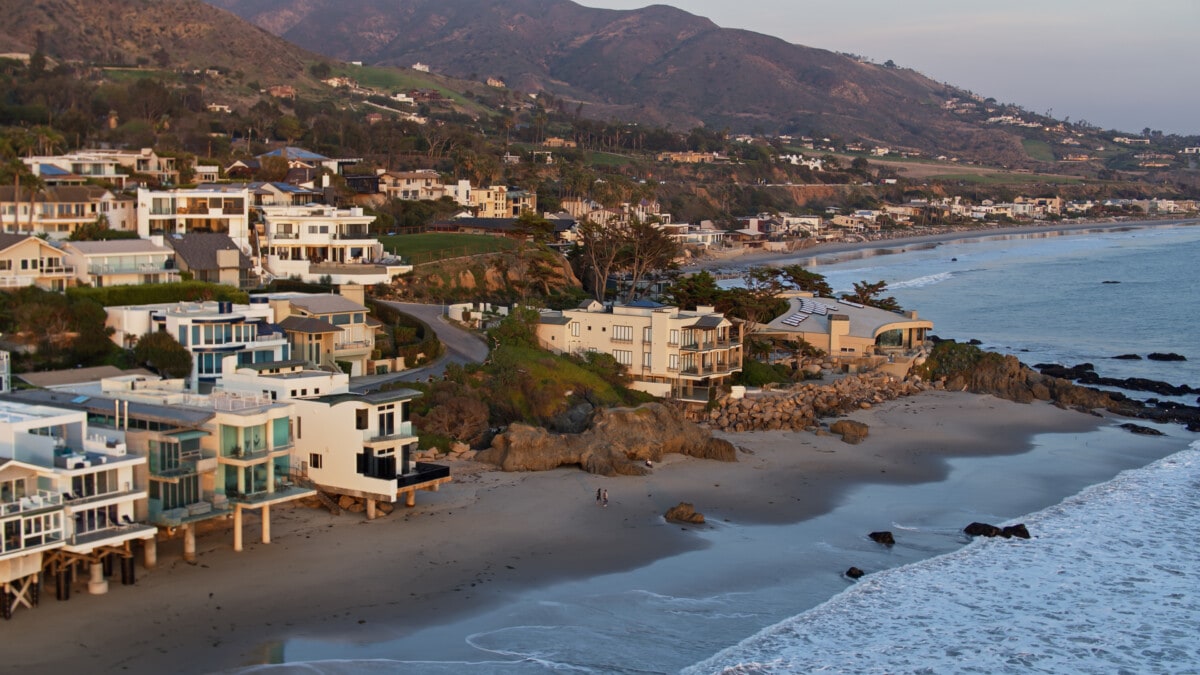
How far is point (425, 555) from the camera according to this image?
75.6ft

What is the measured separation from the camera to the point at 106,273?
39.1 metres

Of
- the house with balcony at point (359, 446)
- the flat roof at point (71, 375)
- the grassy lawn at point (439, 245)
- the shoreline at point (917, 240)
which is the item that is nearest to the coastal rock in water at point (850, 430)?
the house with balcony at point (359, 446)

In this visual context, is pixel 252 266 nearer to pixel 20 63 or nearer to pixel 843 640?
pixel 843 640

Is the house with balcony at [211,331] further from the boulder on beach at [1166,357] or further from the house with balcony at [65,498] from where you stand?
the boulder on beach at [1166,357]

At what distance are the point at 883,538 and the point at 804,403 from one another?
13.3 metres

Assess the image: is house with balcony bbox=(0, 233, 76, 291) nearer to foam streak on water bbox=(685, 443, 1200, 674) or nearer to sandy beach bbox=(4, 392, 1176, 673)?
sandy beach bbox=(4, 392, 1176, 673)

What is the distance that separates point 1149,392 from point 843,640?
31.5m

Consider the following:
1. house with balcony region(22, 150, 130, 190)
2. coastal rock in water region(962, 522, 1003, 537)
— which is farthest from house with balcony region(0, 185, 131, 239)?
coastal rock in water region(962, 522, 1003, 537)

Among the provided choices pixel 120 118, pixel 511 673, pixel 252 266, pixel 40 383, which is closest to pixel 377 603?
pixel 511 673

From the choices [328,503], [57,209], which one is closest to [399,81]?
[57,209]

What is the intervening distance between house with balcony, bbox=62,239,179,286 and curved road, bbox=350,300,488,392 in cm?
785

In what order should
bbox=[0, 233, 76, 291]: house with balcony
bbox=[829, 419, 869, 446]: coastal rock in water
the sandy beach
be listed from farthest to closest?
bbox=[0, 233, 76, 291]: house with balcony, bbox=[829, 419, 869, 446]: coastal rock in water, the sandy beach

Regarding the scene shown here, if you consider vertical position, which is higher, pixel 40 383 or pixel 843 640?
pixel 40 383

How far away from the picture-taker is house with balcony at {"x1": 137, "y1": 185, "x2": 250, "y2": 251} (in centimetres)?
4647
